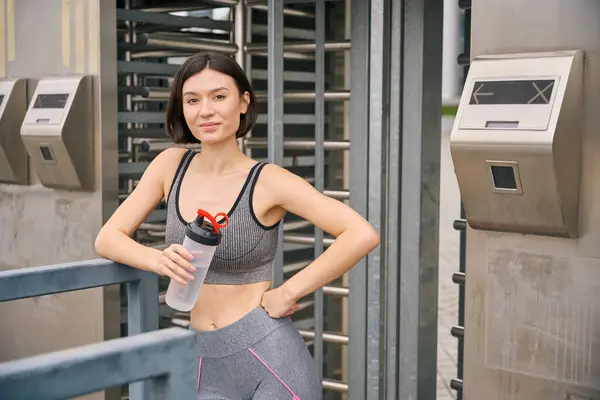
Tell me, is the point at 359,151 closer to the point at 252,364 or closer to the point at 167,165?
the point at 167,165

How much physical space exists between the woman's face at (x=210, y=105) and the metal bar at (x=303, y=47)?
1319 millimetres

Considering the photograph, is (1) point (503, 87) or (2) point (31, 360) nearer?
(2) point (31, 360)

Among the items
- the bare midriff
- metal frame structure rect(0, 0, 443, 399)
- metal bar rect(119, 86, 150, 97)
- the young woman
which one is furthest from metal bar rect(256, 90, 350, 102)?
the bare midriff

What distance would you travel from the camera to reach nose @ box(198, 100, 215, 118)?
216cm

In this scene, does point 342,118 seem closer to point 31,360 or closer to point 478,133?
point 478,133

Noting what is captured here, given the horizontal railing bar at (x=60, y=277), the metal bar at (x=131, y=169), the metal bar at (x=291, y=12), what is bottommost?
the horizontal railing bar at (x=60, y=277)

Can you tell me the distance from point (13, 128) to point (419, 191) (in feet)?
6.07

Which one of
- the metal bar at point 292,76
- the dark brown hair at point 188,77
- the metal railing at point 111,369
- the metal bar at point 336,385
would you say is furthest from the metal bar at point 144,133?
the metal railing at point 111,369

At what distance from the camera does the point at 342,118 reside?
4.12 metres

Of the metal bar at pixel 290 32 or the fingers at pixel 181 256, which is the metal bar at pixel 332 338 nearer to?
the metal bar at pixel 290 32

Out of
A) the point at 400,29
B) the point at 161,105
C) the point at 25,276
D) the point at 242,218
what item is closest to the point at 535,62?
the point at 400,29

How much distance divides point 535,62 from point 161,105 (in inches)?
94.9

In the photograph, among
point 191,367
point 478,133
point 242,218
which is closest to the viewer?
point 191,367

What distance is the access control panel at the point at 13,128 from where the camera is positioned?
3.94m
